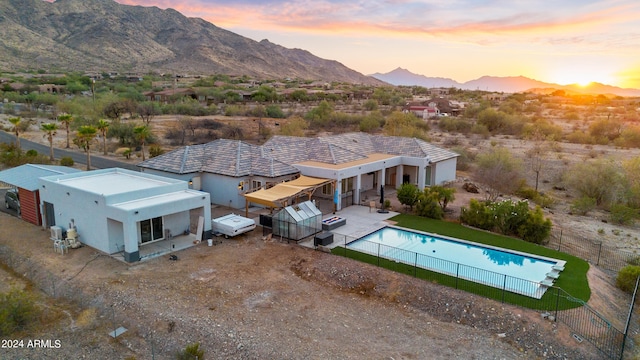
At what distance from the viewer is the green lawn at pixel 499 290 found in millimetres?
18344

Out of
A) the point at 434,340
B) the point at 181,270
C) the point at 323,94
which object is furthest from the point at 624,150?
the point at 323,94

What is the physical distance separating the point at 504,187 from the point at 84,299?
29.9 meters

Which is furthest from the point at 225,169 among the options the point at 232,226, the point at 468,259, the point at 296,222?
the point at 468,259

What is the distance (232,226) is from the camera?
25594mm

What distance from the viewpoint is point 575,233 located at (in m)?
28.2

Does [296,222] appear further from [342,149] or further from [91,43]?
[91,43]

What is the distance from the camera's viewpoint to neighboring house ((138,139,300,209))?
31859 mm

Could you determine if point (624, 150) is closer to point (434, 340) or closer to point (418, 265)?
point (418, 265)

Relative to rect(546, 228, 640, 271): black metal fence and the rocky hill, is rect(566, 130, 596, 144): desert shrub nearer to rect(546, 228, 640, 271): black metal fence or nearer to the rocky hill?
rect(546, 228, 640, 271): black metal fence

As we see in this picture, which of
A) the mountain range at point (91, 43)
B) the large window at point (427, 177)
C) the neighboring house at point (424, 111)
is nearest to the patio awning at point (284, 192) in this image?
the large window at point (427, 177)

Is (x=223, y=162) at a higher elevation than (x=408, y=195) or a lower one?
higher

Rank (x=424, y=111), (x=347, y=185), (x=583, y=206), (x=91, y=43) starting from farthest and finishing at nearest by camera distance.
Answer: (x=91, y=43) < (x=424, y=111) < (x=347, y=185) < (x=583, y=206)

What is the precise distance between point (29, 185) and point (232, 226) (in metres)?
13.2

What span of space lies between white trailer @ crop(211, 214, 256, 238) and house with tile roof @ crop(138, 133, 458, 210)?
175 inches
